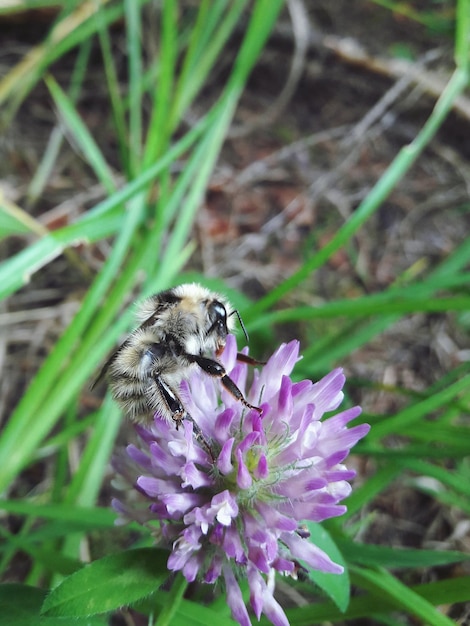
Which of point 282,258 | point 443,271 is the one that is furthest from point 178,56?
point 443,271

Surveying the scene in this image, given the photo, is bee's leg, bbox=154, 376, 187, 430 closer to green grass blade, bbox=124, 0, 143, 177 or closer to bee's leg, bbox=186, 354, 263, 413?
bee's leg, bbox=186, 354, 263, 413

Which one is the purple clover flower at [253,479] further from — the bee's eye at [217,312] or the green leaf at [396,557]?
the green leaf at [396,557]

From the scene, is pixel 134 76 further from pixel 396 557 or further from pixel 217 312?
pixel 396 557

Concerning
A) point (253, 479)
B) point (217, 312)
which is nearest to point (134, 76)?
point (217, 312)

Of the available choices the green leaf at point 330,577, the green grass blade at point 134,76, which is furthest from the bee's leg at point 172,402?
the green grass blade at point 134,76

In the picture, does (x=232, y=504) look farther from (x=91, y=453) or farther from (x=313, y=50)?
(x=313, y=50)

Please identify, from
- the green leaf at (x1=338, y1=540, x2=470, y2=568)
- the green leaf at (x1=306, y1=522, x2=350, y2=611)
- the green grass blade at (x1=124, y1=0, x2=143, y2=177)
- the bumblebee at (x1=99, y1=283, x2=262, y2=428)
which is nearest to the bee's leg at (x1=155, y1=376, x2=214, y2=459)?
the bumblebee at (x1=99, y1=283, x2=262, y2=428)

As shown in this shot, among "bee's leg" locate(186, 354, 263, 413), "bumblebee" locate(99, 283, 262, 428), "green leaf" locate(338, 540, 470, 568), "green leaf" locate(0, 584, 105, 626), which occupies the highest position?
"bumblebee" locate(99, 283, 262, 428)
